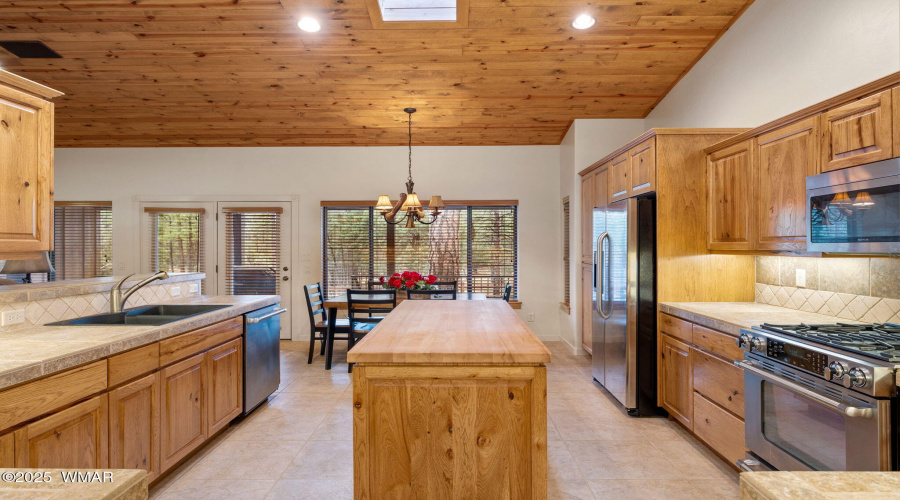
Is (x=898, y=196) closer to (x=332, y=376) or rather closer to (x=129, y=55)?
(x=332, y=376)

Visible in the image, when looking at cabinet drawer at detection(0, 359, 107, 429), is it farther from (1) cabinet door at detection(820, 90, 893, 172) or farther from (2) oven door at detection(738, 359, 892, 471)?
(1) cabinet door at detection(820, 90, 893, 172)

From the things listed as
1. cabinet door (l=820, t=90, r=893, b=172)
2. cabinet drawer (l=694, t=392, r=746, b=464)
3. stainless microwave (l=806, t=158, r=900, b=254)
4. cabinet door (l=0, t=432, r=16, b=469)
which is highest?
cabinet door (l=820, t=90, r=893, b=172)

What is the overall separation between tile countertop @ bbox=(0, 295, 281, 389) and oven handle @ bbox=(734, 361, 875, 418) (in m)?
2.85

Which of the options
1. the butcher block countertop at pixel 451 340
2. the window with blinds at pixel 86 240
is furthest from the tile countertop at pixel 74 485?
the window with blinds at pixel 86 240

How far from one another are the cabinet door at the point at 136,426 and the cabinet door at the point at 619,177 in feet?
11.4

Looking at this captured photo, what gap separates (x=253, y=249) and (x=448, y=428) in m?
4.92

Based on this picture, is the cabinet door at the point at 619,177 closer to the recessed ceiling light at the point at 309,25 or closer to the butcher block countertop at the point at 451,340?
the butcher block countertop at the point at 451,340

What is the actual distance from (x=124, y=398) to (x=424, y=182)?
4.29m

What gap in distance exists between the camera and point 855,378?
1564 mm

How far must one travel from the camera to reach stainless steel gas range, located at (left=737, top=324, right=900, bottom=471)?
4.99 feet

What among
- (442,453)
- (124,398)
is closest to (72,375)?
(124,398)

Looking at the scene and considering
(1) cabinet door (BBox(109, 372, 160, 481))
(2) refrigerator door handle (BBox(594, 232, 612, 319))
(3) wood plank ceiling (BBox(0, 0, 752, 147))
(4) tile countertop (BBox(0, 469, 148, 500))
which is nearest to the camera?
(4) tile countertop (BBox(0, 469, 148, 500))

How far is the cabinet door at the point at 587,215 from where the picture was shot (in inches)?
177

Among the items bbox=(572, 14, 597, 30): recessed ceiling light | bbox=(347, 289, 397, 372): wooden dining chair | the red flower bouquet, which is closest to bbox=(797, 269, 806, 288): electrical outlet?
bbox=(572, 14, 597, 30): recessed ceiling light
